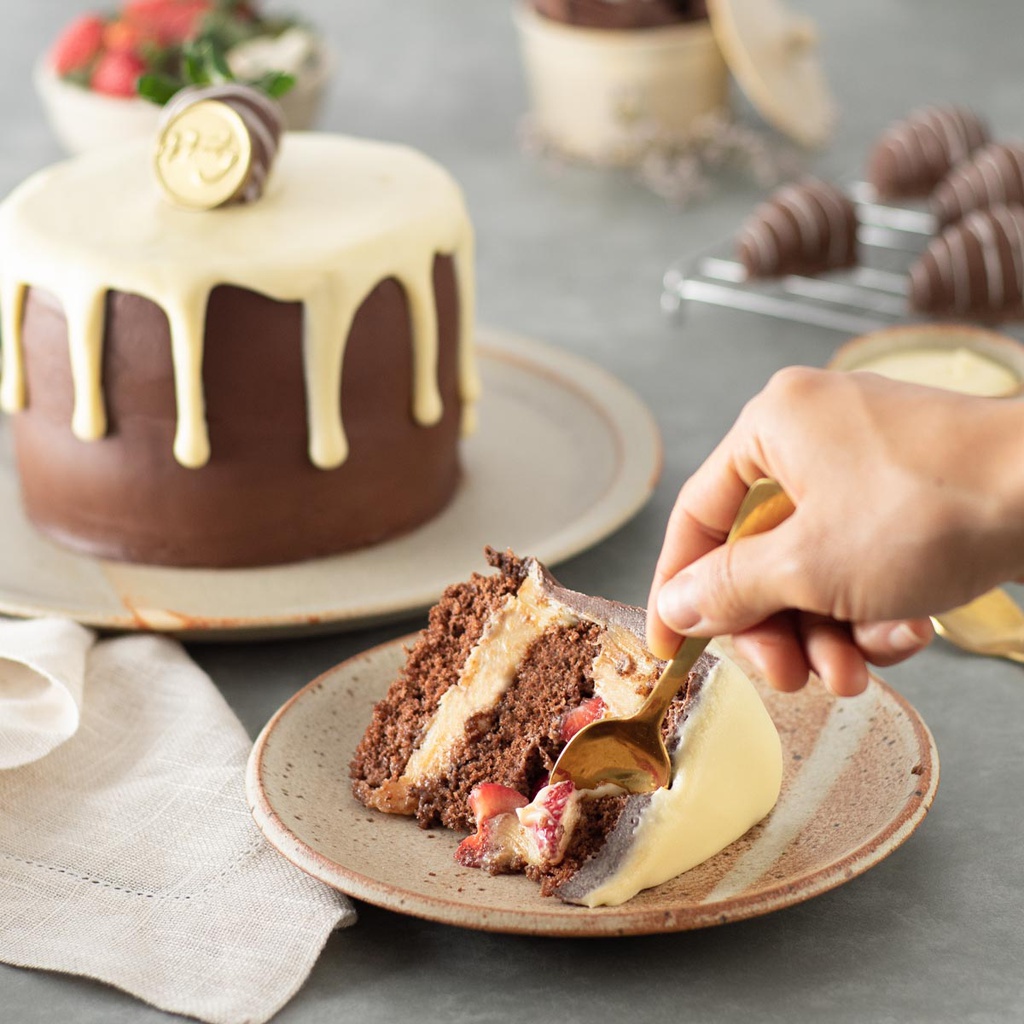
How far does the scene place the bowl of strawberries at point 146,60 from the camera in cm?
300

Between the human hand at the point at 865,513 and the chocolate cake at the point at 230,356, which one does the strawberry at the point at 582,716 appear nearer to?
the human hand at the point at 865,513

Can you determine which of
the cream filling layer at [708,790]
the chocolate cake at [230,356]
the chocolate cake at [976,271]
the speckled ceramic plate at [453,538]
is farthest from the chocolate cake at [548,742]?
the chocolate cake at [976,271]

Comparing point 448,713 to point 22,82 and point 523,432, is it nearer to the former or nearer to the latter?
point 523,432

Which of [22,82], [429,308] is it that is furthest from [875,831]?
[22,82]

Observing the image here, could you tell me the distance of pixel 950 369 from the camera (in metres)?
2.12

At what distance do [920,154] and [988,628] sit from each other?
1.37 meters

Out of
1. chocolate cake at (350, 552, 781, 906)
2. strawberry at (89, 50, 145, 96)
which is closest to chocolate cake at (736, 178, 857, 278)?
strawberry at (89, 50, 145, 96)

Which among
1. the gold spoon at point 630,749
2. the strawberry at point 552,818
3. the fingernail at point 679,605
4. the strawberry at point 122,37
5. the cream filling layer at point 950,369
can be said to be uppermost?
the fingernail at point 679,605

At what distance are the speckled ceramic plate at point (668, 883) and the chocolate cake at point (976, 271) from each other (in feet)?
3.79

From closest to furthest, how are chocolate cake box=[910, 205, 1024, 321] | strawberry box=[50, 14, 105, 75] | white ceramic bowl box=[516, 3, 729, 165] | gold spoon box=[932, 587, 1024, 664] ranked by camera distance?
gold spoon box=[932, 587, 1024, 664] → chocolate cake box=[910, 205, 1024, 321] → strawberry box=[50, 14, 105, 75] → white ceramic bowl box=[516, 3, 729, 165]

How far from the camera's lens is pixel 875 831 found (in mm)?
1278

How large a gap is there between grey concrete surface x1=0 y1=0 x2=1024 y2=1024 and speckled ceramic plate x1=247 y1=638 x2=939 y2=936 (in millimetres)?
65

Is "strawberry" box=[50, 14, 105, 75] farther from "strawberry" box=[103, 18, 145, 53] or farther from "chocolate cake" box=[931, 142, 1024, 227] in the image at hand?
"chocolate cake" box=[931, 142, 1024, 227]

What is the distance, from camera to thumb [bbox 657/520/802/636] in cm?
108
